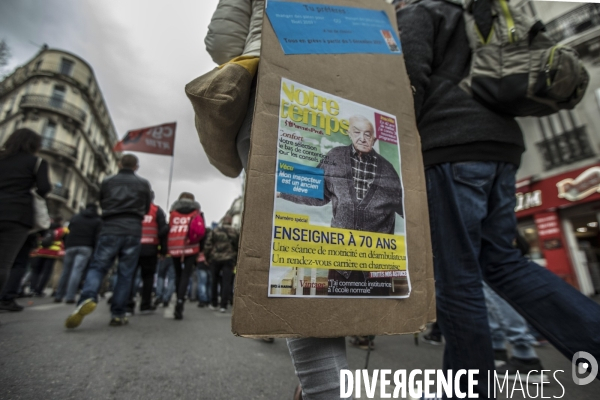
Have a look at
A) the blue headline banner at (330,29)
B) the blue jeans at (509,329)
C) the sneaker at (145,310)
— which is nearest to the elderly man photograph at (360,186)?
the blue headline banner at (330,29)

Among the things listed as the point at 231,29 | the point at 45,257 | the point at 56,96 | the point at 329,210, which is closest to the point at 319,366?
the point at 329,210

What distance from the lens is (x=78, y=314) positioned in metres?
2.68

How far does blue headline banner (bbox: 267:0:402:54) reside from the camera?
897 mm

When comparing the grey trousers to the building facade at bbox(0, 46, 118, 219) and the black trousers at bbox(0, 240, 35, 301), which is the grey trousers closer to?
the black trousers at bbox(0, 240, 35, 301)

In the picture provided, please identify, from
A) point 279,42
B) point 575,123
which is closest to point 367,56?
point 279,42

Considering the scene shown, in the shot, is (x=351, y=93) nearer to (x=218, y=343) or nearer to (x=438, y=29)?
(x=438, y=29)

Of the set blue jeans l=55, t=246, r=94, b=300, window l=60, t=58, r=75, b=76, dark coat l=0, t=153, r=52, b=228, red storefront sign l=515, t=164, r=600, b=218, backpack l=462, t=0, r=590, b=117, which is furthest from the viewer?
red storefront sign l=515, t=164, r=600, b=218

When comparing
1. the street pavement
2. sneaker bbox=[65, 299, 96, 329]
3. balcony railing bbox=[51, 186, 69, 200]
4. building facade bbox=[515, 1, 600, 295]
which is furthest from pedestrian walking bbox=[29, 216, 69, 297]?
balcony railing bbox=[51, 186, 69, 200]

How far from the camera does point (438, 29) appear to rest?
136cm

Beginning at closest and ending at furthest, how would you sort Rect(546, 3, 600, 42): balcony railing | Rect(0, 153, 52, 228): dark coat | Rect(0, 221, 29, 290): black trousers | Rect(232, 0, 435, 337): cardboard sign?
Rect(232, 0, 435, 337): cardboard sign → Rect(0, 221, 29, 290): black trousers → Rect(0, 153, 52, 228): dark coat → Rect(546, 3, 600, 42): balcony railing

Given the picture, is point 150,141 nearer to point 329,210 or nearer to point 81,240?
point 81,240

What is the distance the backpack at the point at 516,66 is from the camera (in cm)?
120

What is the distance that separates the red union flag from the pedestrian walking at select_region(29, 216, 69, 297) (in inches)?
108

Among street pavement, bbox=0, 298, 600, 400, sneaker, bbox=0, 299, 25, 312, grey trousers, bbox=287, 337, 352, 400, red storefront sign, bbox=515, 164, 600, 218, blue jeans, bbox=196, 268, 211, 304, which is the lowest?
street pavement, bbox=0, 298, 600, 400
